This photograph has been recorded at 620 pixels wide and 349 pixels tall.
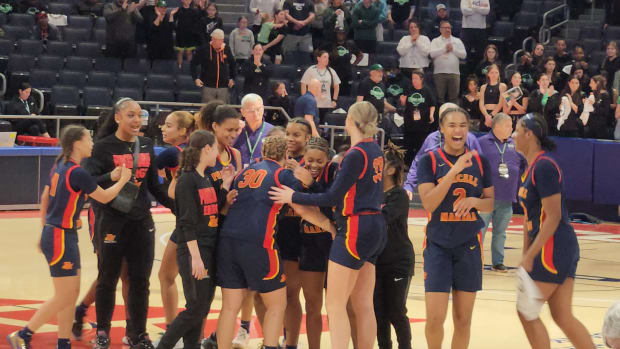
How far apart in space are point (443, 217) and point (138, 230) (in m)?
2.19

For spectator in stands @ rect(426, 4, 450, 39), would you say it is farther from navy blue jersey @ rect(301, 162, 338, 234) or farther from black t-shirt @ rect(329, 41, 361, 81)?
navy blue jersey @ rect(301, 162, 338, 234)

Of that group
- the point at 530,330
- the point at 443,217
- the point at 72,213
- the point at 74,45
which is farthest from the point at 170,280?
the point at 74,45

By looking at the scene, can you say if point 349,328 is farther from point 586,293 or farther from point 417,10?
point 417,10

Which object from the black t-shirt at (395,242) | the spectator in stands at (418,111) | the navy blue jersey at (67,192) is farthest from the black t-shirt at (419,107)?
the navy blue jersey at (67,192)

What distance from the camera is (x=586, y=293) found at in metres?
10.6

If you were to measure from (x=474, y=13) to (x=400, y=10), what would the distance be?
1.77 meters

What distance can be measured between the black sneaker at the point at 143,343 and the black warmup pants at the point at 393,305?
5.34 ft

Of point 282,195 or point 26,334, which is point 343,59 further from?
point 282,195

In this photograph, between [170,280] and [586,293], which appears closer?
[170,280]

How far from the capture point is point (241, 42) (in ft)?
64.3

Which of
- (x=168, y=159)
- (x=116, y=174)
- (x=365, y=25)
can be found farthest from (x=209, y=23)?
(x=116, y=174)

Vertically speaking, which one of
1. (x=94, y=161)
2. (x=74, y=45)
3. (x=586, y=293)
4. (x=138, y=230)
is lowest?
(x=586, y=293)

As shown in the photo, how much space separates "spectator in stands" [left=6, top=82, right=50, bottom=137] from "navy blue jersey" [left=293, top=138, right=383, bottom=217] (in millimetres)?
10812

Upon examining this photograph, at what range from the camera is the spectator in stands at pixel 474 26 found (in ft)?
67.2
